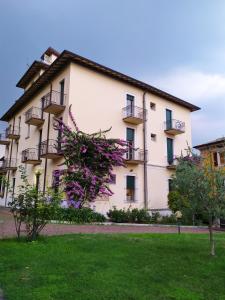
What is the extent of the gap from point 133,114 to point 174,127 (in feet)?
15.5

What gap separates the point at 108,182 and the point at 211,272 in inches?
478

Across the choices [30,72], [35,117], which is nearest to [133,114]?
[35,117]

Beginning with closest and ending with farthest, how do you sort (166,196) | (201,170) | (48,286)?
(48,286) → (201,170) → (166,196)

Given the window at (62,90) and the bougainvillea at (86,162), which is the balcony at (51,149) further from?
the window at (62,90)

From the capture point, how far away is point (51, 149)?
61.9 ft

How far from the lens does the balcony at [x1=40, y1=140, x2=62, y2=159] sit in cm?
1783

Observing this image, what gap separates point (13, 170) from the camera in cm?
2738

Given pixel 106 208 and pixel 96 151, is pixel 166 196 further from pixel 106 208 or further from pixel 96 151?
pixel 96 151

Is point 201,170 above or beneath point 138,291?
above

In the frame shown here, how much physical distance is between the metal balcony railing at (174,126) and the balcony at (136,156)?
349 cm

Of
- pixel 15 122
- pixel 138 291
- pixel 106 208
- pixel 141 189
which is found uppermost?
pixel 15 122

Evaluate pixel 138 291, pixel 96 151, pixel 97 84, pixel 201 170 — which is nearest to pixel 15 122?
pixel 97 84

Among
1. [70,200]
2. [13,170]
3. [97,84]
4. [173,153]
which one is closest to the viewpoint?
[70,200]

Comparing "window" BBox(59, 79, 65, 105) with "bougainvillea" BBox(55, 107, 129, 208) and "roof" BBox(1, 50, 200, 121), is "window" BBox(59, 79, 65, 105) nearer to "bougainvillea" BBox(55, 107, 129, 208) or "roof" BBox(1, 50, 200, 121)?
"roof" BBox(1, 50, 200, 121)
